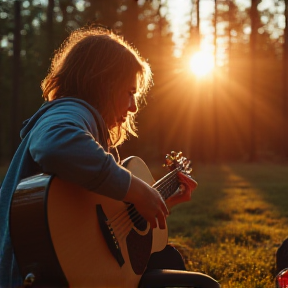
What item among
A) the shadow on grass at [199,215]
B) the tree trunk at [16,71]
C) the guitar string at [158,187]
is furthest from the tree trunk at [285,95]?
the guitar string at [158,187]

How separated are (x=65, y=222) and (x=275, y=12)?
33289 mm

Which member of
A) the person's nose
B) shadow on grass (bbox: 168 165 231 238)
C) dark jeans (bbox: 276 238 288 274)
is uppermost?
the person's nose

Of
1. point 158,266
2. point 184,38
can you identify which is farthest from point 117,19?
point 158,266

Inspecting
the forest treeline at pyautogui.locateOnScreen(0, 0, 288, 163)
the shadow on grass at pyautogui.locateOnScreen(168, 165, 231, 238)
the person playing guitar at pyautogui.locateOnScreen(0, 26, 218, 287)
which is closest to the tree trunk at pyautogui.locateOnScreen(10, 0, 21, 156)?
the forest treeline at pyautogui.locateOnScreen(0, 0, 288, 163)

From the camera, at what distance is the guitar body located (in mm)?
2040

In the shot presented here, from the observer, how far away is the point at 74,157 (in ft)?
6.64

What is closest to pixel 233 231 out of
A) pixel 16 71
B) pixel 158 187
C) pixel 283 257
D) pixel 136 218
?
pixel 283 257

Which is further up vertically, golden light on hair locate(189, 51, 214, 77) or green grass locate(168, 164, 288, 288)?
golden light on hair locate(189, 51, 214, 77)

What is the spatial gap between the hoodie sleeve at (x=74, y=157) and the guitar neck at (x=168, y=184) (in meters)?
0.95

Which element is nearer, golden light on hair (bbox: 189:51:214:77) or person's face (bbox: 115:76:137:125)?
person's face (bbox: 115:76:137:125)

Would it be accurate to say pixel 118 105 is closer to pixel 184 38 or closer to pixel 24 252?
pixel 24 252

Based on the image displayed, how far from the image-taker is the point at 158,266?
3.16m

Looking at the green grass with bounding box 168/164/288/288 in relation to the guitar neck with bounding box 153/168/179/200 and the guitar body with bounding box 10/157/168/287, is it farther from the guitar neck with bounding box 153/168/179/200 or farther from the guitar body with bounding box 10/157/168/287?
the guitar body with bounding box 10/157/168/287

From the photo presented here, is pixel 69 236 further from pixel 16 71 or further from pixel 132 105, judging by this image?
pixel 16 71
